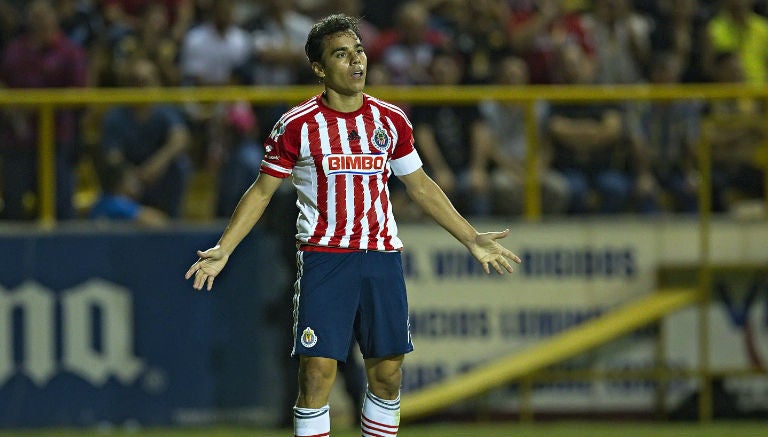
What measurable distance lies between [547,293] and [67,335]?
12.3 feet

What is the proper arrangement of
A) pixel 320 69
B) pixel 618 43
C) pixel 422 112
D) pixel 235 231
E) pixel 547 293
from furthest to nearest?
pixel 618 43, pixel 547 293, pixel 422 112, pixel 320 69, pixel 235 231

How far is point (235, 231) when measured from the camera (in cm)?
736

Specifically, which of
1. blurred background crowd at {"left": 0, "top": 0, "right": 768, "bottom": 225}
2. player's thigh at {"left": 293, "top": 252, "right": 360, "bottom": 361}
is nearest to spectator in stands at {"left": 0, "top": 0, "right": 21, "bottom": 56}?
blurred background crowd at {"left": 0, "top": 0, "right": 768, "bottom": 225}

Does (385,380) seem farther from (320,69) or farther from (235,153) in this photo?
(235,153)

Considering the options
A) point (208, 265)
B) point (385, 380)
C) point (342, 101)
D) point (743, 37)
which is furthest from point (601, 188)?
point (208, 265)

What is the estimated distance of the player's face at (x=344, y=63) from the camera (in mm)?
7332

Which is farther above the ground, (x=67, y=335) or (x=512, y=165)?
(x=512, y=165)

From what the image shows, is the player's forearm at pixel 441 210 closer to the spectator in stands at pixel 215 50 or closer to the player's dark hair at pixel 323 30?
the player's dark hair at pixel 323 30

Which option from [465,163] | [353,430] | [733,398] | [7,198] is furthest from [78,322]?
[733,398]

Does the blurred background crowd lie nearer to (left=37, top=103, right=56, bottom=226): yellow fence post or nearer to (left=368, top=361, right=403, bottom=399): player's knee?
(left=37, top=103, right=56, bottom=226): yellow fence post

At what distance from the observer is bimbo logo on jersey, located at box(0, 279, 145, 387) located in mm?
12055

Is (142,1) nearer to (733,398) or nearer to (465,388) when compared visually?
(465,388)

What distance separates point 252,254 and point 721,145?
3786mm

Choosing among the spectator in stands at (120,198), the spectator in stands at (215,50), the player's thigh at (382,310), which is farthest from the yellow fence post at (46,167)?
the player's thigh at (382,310)
